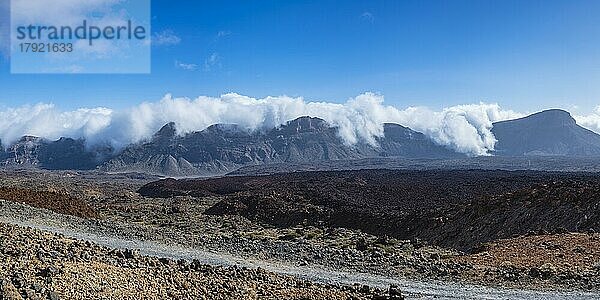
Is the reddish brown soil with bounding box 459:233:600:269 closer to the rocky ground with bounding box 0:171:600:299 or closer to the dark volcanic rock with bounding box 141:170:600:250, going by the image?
the rocky ground with bounding box 0:171:600:299

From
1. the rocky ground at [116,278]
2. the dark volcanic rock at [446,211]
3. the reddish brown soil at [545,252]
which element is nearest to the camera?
the rocky ground at [116,278]

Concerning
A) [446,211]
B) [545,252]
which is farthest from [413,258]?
[446,211]

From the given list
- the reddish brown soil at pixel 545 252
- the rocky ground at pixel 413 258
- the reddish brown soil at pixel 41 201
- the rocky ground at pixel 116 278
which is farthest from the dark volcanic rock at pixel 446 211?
the rocky ground at pixel 116 278

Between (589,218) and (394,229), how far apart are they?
45.2ft

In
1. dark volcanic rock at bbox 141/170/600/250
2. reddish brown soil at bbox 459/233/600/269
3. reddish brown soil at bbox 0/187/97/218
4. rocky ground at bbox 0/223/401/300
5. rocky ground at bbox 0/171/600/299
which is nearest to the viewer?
rocky ground at bbox 0/223/401/300

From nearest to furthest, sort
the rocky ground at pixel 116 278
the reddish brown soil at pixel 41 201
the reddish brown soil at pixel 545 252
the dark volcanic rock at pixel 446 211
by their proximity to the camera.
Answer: the rocky ground at pixel 116 278
the reddish brown soil at pixel 545 252
the dark volcanic rock at pixel 446 211
the reddish brown soil at pixel 41 201

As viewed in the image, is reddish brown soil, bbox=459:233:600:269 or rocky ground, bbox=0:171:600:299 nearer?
rocky ground, bbox=0:171:600:299

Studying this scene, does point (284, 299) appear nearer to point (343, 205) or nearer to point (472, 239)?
point (472, 239)

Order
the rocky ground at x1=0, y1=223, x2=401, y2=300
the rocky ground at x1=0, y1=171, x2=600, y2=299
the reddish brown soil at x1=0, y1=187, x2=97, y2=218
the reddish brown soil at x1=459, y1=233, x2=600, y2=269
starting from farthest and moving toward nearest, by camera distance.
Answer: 1. the reddish brown soil at x1=0, y1=187, x2=97, y2=218
2. the reddish brown soil at x1=459, y1=233, x2=600, y2=269
3. the rocky ground at x1=0, y1=171, x2=600, y2=299
4. the rocky ground at x1=0, y1=223, x2=401, y2=300

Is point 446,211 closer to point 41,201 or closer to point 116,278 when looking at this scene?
point 41,201

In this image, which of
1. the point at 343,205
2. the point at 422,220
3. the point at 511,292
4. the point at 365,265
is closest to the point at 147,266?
the point at 365,265

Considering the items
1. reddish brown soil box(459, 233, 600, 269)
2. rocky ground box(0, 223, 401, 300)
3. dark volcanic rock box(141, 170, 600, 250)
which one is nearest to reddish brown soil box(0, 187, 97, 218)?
dark volcanic rock box(141, 170, 600, 250)

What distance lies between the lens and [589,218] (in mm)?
28891

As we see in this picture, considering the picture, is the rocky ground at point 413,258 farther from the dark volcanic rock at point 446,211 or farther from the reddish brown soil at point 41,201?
the dark volcanic rock at point 446,211
